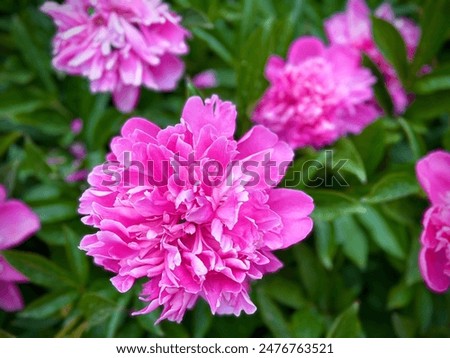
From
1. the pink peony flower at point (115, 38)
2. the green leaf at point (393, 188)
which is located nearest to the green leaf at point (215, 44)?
the pink peony flower at point (115, 38)

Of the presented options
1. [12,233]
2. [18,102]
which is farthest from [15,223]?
[18,102]

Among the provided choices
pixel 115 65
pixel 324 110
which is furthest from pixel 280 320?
pixel 115 65

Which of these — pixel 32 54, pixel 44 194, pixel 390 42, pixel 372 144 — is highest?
pixel 390 42

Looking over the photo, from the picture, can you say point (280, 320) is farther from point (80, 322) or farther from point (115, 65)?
point (115, 65)

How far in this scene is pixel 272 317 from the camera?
87 cm

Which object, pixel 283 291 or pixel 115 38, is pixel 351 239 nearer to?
pixel 283 291

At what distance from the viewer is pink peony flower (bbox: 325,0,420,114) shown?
37.4 inches

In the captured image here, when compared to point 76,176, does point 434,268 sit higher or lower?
higher

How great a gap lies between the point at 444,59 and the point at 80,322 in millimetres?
764

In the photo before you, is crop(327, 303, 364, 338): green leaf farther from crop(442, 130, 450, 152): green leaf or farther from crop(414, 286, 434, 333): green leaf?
crop(442, 130, 450, 152): green leaf

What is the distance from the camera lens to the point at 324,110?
0.85 m

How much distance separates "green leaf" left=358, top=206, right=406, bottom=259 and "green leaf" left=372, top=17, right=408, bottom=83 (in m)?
0.24

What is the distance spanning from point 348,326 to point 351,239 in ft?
0.46

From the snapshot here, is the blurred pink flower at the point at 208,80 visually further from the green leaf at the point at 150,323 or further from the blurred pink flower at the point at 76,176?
the green leaf at the point at 150,323
